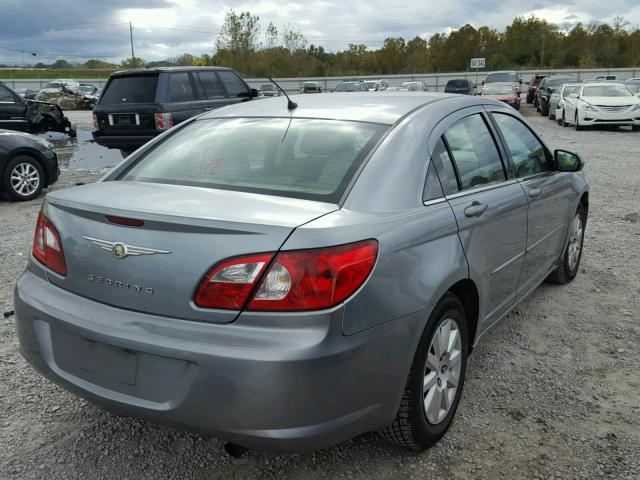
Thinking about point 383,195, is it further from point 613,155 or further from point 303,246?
point 613,155

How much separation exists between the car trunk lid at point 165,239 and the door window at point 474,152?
3.32ft

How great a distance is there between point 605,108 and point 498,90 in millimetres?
8989

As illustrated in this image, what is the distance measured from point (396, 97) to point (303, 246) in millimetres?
1584

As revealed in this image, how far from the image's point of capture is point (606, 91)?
1884 centimetres

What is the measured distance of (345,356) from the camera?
82.8 inches

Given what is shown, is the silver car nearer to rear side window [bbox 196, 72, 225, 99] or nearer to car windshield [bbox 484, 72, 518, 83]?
rear side window [bbox 196, 72, 225, 99]

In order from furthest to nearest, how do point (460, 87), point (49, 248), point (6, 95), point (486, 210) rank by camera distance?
point (460, 87), point (6, 95), point (486, 210), point (49, 248)

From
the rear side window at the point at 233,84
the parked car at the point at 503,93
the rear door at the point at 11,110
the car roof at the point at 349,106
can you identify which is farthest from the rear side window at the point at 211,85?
the parked car at the point at 503,93

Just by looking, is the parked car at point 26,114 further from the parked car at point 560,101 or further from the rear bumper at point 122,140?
the parked car at point 560,101

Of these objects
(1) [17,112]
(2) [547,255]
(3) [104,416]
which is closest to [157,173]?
(3) [104,416]

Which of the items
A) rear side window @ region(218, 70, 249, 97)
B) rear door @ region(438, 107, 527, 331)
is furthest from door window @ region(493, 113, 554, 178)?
rear side window @ region(218, 70, 249, 97)

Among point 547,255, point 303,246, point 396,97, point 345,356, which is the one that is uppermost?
point 396,97

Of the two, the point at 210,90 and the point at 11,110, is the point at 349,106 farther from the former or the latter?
the point at 11,110

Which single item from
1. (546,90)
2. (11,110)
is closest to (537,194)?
(11,110)
